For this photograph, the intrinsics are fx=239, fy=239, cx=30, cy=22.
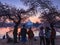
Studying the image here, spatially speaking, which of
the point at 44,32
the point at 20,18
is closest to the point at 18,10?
the point at 20,18

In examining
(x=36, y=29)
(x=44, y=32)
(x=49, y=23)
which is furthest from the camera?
(x=36, y=29)

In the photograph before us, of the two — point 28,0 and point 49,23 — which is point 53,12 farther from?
point 28,0

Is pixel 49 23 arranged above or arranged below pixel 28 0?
below

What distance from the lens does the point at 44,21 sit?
73.7ft

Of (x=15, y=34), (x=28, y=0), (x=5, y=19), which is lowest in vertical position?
(x=15, y=34)

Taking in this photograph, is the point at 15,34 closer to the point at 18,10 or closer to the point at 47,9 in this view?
the point at 18,10

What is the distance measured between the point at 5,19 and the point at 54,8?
15.4 ft

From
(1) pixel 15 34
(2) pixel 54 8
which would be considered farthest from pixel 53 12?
(1) pixel 15 34

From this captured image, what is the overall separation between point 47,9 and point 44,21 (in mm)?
1209

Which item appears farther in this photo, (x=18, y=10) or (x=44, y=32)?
(x=18, y=10)

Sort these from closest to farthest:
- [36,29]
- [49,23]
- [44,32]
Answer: [44,32], [49,23], [36,29]

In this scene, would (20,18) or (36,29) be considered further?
(36,29)

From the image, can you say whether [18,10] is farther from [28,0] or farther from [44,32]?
[44,32]

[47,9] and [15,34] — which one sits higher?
[47,9]
